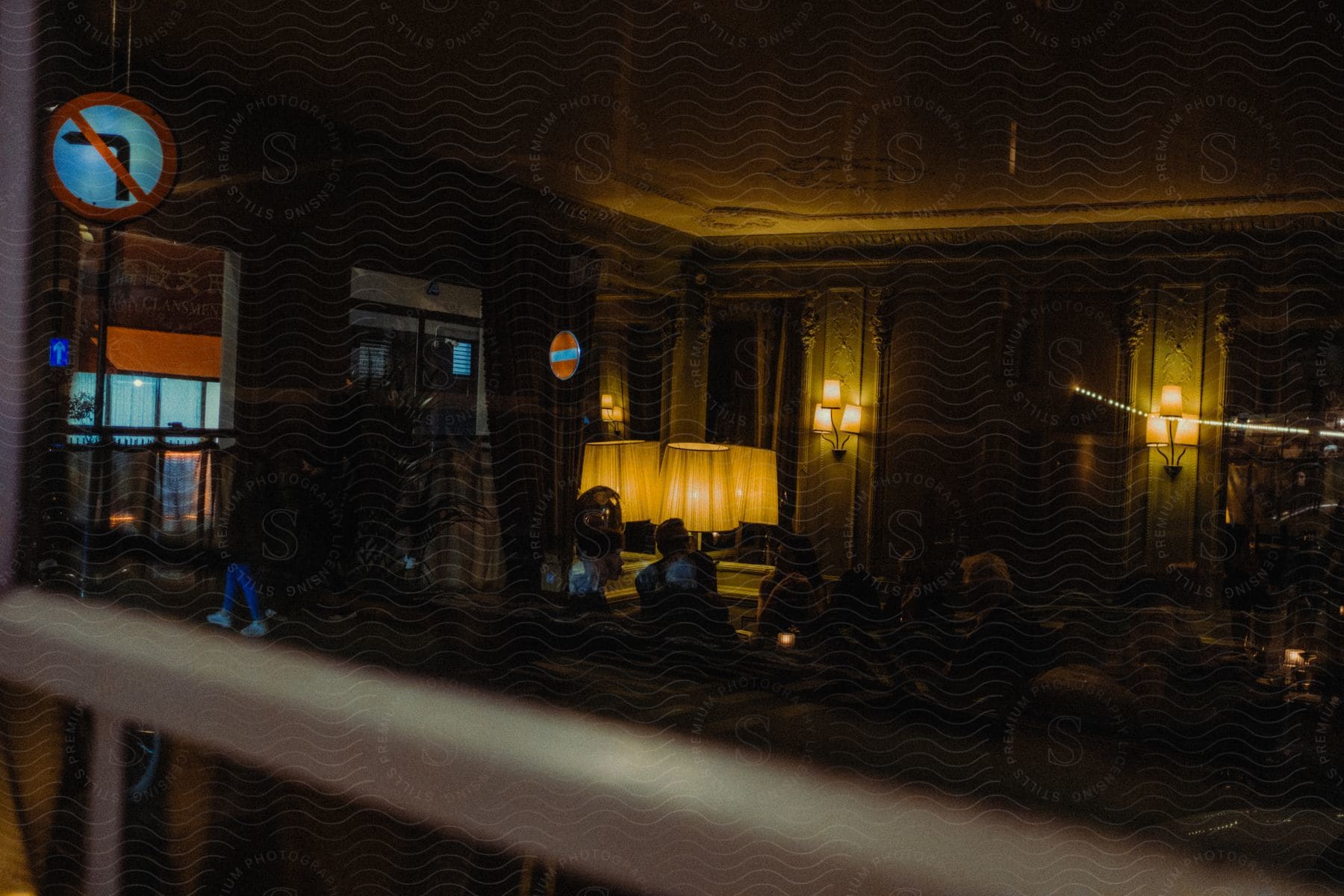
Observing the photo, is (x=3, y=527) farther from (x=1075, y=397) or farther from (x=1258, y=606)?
(x=1258, y=606)

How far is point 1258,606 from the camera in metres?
2.06

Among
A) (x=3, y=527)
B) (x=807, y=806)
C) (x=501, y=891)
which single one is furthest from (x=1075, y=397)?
(x=3, y=527)

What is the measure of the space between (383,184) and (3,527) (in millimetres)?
1496

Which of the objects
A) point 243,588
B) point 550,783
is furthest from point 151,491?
point 550,783

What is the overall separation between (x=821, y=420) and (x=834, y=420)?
0.03 m

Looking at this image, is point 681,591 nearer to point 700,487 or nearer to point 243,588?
point 700,487

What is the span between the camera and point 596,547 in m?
2.80

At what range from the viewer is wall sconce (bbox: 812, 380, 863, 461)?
2.37 metres

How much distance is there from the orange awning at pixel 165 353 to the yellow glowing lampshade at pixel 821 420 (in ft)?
6.28

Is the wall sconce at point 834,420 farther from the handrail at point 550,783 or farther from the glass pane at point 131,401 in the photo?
the glass pane at point 131,401

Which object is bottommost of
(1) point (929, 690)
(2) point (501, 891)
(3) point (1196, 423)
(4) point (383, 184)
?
(2) point (501, 891)

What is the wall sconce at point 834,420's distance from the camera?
93.3 inches

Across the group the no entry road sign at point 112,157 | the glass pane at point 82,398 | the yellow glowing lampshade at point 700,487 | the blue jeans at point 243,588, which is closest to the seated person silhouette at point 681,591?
the yellow glowing lampshade at point 700,487

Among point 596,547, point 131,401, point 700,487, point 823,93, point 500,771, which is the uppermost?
point 823,93
